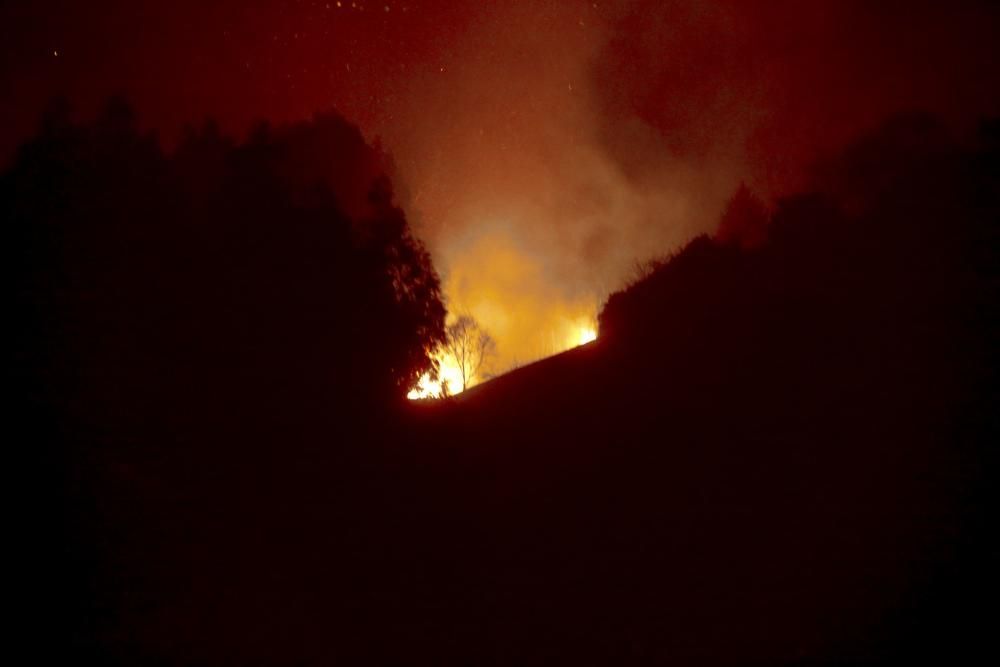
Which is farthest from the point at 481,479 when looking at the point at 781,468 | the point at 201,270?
the point at 201,270

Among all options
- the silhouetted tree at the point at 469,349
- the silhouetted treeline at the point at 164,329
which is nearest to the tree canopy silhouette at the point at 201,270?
the silhouetted treeline at the point at 164,329

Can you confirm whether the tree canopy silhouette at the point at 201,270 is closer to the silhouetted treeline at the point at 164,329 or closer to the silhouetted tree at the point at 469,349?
the silhouetted treeline at the point at 164,329

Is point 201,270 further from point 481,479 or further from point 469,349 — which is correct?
point 469,349

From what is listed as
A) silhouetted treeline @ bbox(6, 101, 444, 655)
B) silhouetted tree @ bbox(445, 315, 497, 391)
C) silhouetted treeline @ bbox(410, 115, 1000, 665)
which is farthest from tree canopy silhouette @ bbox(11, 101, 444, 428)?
silhouetted tree @ bbox(445, 315, 497, 391)

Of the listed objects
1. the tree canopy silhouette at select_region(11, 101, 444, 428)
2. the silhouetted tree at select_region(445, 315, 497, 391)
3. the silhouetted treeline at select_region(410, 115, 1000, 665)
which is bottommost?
the silhouetted treeline at select_region(410, 115, 1000, 665)

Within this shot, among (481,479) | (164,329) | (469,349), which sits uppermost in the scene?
(469,349)

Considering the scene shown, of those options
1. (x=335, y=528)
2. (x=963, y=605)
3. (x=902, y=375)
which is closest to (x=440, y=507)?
(x=335, y=528)

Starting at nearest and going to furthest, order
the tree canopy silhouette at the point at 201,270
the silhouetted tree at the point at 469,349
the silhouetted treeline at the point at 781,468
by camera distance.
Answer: the silhouetted treeline at the point at 781,468 → the tree canopy silhouette at the point at 201,270 → the silhouetted tree at the point at 469,349

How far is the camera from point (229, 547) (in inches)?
298

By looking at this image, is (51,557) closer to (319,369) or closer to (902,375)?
(319,369)

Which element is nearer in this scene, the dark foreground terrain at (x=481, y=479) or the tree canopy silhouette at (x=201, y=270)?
the dark foreground terrain at (x=481, y=479)

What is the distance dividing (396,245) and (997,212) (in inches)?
558

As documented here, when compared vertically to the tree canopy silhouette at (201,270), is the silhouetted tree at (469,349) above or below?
above

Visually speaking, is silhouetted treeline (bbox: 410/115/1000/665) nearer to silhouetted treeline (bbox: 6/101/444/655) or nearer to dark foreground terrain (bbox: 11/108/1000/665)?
dark foreground terrain (bbox: 11/108/1000/665)
